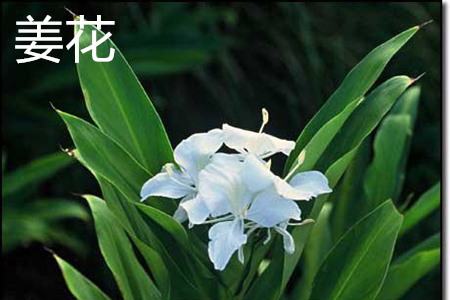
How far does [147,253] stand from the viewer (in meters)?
0.90

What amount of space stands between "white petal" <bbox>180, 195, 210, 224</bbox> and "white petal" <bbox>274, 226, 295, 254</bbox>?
0.22ft

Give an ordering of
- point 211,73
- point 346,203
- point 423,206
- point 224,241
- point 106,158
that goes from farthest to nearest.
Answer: point 211,73
point 346,203
point 423,206
point 106,158
point 224,241

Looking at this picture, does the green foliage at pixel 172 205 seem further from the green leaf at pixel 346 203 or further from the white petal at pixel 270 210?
the green leaf at pixel 346 203

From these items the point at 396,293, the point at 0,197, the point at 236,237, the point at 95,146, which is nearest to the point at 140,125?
the point at 95,146

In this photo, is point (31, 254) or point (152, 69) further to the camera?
point (31, 254)

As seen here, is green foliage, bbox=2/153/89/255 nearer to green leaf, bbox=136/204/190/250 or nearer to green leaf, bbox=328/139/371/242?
green leaf, bbox=328/139/371/242

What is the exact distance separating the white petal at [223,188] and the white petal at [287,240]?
0.15ft

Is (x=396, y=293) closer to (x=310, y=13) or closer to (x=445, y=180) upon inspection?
(x=445, y=180)

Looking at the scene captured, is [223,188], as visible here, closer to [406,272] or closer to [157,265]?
[157,265]

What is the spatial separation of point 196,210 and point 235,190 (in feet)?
0.12

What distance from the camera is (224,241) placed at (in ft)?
2.58

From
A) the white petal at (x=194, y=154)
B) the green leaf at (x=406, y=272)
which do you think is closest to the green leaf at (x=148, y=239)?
the white petal at (x=194, y=154)

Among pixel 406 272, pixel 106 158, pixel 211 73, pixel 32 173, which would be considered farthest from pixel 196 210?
pixel 211 73

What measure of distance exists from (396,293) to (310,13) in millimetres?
1749
